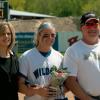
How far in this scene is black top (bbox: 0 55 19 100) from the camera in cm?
527

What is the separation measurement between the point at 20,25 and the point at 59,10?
153 ft

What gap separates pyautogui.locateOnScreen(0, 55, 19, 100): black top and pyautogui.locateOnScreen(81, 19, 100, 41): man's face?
93cm

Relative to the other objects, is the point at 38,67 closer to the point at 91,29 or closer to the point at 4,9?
the point at 91,29

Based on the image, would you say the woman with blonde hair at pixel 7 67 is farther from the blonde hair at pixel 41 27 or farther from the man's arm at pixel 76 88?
the man's arm at pixel 76 88

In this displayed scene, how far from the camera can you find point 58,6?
89.3 metres

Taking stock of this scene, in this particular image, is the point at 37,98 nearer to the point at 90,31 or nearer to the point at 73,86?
the point at 73,86

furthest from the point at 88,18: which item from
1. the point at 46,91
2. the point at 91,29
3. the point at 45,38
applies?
the point at 46,91

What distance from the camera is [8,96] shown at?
17.4 feet

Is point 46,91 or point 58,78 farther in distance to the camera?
point 46,91

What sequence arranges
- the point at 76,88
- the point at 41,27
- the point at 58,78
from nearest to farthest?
the point at 58,78 < the point at 76,88 < the point at 41,27

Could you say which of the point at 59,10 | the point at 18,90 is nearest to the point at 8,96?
the point at 18,90

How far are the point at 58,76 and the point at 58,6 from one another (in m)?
84.7

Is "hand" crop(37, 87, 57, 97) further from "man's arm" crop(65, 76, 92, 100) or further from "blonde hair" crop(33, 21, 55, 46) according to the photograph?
"blonde hair" crop(33, 21, 55, 46)

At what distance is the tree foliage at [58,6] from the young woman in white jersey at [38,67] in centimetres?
7341
